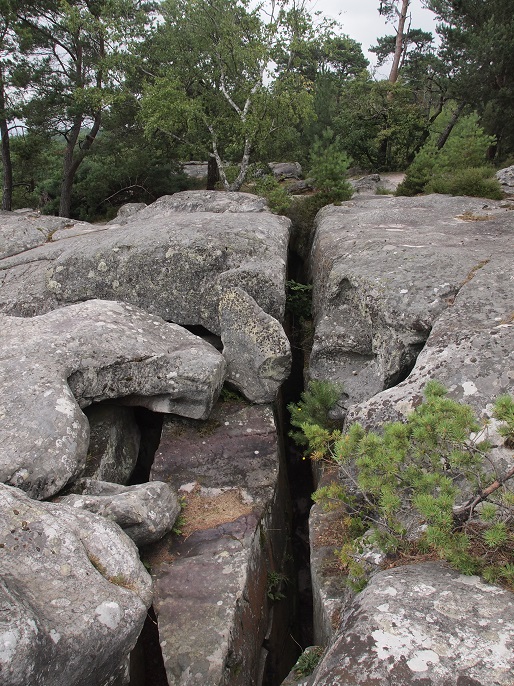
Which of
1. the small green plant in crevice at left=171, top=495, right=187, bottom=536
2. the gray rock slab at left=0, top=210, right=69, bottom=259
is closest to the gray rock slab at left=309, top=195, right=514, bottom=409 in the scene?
the small green plant in crevice at left=171, top=495, right=187, bottom=536

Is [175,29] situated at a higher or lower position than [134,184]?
higher

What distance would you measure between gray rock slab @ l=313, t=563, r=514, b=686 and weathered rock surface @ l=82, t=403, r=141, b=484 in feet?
12.9

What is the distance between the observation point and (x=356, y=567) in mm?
4012

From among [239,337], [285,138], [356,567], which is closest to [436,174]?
[285,138]

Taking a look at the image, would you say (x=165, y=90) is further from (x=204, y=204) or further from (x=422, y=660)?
(x=422, y=660)

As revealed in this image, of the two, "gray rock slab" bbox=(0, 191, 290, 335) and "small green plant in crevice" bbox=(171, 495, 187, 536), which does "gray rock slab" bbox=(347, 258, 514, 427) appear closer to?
"small green plant in crevice" bbox=(171, 495, 187, 536)

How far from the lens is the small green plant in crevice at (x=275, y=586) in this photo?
5820 millimetres

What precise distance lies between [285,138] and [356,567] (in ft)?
57.8

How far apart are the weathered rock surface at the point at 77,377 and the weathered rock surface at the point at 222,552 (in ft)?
1.97

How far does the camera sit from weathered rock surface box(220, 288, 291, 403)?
7.68 meters

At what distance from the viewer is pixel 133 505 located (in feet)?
16.8

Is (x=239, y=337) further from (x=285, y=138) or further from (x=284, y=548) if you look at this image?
(x=285, y=138)

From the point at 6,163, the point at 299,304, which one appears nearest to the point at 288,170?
the point at 6,163

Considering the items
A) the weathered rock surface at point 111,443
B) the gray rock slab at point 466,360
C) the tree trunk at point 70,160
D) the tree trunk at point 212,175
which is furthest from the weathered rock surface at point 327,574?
the tree trunk at point 212,175
